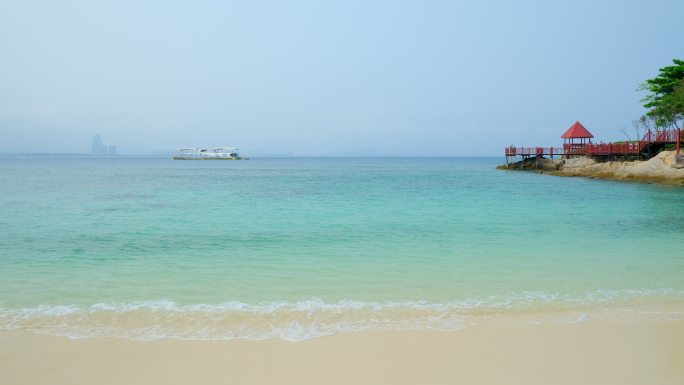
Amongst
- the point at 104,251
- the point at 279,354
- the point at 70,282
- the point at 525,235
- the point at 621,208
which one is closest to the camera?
the point at 279,354

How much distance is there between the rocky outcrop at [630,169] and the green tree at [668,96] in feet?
14.5

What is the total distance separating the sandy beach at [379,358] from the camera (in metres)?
4.57

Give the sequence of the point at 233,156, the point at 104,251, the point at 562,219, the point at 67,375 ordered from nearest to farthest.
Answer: the point at 67,375 → the point at 104,251 → the point at 562,219 → the point at 233,156

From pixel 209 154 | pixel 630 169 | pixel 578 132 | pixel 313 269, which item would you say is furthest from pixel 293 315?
pixel 209 154

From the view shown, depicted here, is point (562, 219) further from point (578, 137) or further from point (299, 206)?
point (578, 137)

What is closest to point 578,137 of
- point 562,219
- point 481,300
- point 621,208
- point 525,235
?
point 621,208

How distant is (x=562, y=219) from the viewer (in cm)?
1662

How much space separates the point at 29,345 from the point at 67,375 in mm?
1150

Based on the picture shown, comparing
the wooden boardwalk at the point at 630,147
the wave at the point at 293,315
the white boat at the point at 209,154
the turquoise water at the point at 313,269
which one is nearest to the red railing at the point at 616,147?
the wooden boardwalk at the point at 630,147

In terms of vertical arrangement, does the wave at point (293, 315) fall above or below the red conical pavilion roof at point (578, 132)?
below

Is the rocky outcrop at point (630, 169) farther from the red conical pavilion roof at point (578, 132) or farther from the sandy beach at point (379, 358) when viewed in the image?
the sandy beach at point (379, 358)

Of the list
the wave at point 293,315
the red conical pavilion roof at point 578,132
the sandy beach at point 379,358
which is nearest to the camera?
the sandy beach at point 379,358

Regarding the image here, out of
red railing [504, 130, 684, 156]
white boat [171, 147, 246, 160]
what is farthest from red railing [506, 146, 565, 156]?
white boat [171, 147, 246, 160]

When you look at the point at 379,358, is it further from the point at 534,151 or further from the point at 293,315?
the point at 534,151
